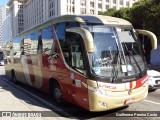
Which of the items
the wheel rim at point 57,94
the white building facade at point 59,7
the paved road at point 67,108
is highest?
the white building facade at point 59,7

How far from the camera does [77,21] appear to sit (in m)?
8.33

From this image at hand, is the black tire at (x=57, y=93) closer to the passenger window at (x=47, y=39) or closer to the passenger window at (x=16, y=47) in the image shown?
the passenger window at (x=47, y=39)

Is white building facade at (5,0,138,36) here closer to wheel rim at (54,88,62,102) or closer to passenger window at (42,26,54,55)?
passenger window at (42,26,54,55)

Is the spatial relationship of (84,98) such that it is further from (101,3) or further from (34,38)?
(101,3)

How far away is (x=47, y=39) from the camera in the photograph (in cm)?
1042

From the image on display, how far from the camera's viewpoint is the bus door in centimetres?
770

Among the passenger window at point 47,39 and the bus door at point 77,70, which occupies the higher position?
the passenger window at point 47,39

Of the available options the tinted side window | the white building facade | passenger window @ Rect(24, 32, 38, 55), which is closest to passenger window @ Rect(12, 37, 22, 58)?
passenger window @ Rect(24, 32, 38, 55)

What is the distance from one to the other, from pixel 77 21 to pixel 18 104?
3.32 meters

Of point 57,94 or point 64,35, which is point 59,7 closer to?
point 57,94

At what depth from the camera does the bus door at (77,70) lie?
7.70m

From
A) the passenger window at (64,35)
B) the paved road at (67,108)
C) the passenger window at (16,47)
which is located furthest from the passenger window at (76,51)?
the passenger window at (16,47)

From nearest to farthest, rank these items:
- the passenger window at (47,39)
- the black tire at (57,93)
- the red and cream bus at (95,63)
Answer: the red and cream bus at (95,63)
the black tire at (57,93)
the passenger window at (47,39)

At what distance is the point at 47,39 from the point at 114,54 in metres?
3.40
